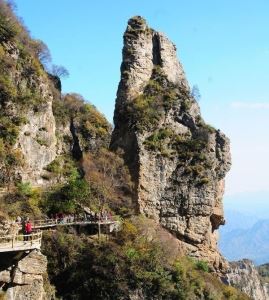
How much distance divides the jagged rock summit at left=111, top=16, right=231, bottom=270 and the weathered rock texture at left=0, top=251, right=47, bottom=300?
1713 centimetres

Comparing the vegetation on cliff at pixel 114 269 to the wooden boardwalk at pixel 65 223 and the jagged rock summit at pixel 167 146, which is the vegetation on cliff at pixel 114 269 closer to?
the wooden boardwalk at pixel 65 223

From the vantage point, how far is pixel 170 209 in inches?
1773

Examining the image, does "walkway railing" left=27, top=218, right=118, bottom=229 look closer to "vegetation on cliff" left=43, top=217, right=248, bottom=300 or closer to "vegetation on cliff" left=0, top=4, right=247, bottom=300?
"vegetation on cliff" left=0, top=4, right=247, bottom=300

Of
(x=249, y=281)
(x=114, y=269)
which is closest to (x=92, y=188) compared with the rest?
(x=114, y=269)

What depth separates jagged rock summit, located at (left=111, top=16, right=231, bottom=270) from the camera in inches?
1769

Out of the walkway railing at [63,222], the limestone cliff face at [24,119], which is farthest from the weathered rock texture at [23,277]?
the limestone cliff face at [24,119]

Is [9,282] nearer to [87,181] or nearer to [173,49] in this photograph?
[87,181]

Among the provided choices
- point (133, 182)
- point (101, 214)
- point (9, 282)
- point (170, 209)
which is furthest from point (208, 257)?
point (9, 282)

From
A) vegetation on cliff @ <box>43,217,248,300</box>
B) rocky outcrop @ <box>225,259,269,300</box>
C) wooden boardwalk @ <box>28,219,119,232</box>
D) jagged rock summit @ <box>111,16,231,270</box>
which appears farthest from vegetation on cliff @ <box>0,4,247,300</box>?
rocky outcrop @ <box>225,259,269,300</box>

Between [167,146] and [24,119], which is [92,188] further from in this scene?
[167,146]

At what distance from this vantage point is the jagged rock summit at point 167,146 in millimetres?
44938

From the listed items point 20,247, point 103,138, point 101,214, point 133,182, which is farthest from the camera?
point 103,138

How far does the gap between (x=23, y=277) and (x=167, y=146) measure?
2324 centimetres

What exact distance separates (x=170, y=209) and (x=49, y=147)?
11.5 metres
